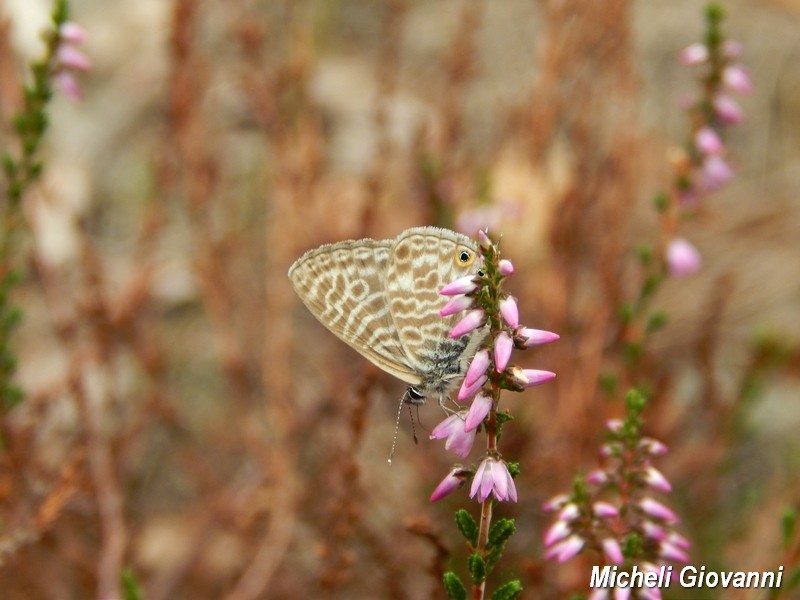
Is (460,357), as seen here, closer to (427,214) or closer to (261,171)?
(427,214)

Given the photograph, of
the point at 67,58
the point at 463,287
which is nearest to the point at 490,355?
the point at 463,287

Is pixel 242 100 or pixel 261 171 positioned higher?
pixel 242 100

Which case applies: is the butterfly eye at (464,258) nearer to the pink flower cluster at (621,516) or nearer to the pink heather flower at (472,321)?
the pink heather flower at (472,321)

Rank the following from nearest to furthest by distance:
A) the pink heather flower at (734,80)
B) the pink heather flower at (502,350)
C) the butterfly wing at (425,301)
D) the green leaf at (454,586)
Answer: the pink heather flower at (502,350) → the green leaf at (454,586) → the butterfly wing at (425,301) → the pink heather flower at (734,80)

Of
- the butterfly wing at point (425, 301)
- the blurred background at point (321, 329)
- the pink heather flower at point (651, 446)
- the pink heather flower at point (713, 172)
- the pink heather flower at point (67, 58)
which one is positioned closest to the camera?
the pink heather flower at point (651, 446)

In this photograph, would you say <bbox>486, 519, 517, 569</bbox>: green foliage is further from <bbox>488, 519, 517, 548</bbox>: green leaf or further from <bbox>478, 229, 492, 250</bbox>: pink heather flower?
<bbox>478, 229, 492, 250</bbox>: pink heather flower

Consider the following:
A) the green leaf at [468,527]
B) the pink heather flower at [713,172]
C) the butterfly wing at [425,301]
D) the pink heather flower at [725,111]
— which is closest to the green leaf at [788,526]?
the butterfly wing at [425,301]

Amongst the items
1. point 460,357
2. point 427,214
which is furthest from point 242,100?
point 460,357
